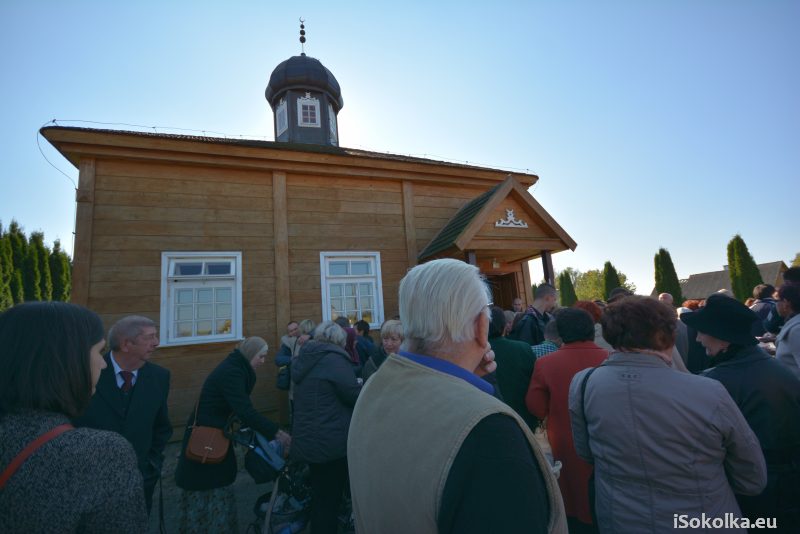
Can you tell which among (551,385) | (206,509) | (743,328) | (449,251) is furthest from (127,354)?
(449,251)

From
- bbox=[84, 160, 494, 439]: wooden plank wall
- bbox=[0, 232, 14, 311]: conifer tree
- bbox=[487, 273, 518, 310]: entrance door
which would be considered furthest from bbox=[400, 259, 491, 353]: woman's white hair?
bbox=[0, 232, 14, 311]: conifer tree

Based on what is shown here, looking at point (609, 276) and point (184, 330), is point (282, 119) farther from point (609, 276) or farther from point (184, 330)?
point (609, 276)

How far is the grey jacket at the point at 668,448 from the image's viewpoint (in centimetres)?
176

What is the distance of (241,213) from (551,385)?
680 centimetres

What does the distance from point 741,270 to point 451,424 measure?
34.3 m

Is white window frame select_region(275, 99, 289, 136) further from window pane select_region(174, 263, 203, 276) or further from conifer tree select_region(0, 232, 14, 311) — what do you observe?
conifer tree select_region(0, 232, 14, 311)

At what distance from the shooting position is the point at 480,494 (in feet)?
2.92

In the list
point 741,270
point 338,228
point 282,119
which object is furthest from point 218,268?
point 741,270

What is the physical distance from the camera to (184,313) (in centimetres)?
684

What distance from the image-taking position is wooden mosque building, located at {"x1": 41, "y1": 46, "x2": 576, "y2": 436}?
6535mm

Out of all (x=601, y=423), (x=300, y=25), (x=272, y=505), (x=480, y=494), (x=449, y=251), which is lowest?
(x=272, y=505)

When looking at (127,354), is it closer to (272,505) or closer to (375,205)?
(272,505)

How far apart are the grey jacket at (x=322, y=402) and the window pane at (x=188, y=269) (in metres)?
4.79

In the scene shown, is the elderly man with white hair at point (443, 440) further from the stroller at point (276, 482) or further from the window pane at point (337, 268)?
the window pane at point (337, 268)
